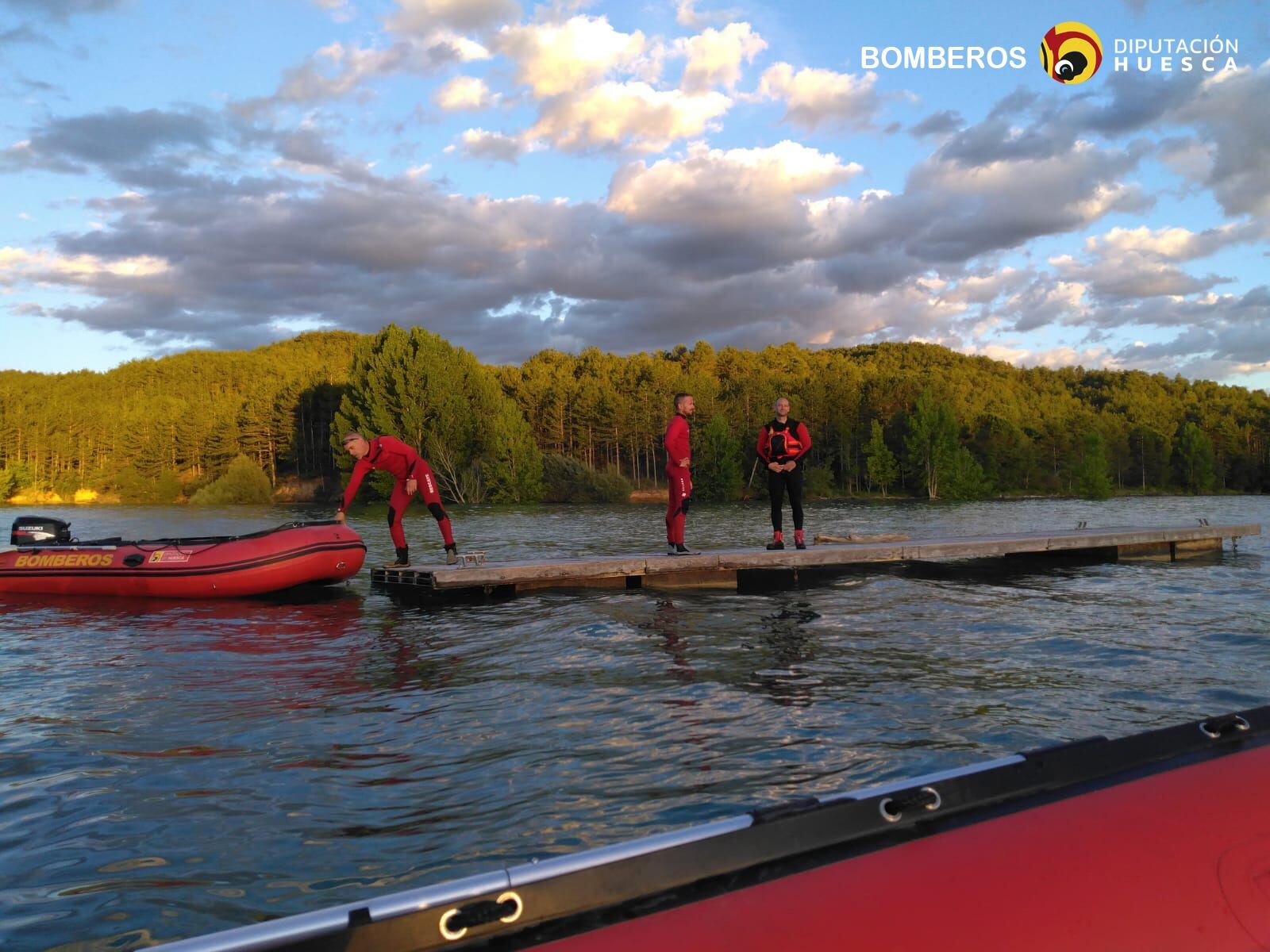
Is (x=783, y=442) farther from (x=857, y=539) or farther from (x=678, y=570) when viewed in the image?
(x=857, y=539)

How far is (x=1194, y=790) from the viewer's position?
7.47ft

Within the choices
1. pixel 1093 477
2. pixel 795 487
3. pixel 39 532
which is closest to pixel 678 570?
pixel 795 487

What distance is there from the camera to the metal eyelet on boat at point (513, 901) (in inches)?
65.6

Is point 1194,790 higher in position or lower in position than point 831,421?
lower

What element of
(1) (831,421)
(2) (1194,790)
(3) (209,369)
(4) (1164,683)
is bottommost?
(4) (1164,683)

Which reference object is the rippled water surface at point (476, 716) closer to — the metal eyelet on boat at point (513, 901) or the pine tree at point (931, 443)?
the metal eyelet on boat at point (513, 901)

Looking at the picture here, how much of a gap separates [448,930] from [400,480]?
11.6 m

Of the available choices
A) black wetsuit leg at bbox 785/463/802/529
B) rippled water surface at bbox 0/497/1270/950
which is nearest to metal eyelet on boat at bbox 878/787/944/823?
rippled water surface at bbox 0/497/1270/950

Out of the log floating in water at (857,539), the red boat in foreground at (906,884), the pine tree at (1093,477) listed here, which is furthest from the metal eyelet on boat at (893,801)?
the pine tree at (1093,477)

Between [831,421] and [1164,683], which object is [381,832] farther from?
[831,421]

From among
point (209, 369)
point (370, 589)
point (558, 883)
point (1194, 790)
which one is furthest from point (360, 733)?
point (209, 369)

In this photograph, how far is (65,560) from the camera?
40.1ft

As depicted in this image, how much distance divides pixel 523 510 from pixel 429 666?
127 ft

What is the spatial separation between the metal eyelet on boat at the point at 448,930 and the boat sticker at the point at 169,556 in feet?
38.5
